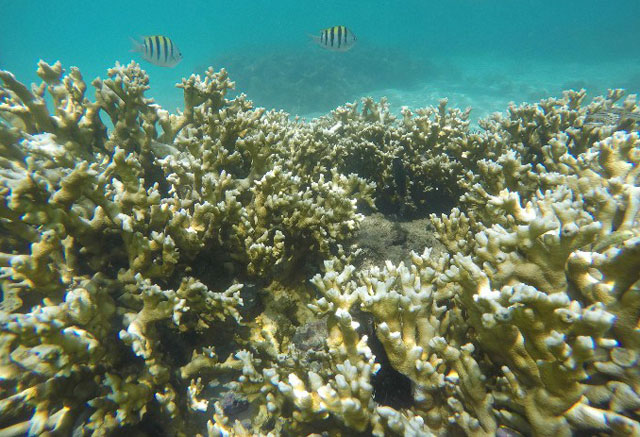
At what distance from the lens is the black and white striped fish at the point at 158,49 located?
552cm

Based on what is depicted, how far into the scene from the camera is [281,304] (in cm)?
268

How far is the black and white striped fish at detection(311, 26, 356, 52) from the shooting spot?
6434mm

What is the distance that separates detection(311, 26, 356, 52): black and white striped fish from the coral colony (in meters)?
4.41

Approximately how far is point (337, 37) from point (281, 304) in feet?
19.8

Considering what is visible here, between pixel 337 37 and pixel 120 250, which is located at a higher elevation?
pixel 337 37

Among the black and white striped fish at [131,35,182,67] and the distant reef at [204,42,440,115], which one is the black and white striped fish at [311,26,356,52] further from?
the distant reef at [204,42,440,115]

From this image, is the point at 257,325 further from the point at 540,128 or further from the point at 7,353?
the point at 540,128

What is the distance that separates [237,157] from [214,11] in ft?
528

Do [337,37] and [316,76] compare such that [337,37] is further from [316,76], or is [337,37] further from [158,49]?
[316,76]

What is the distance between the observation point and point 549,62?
42469 mm

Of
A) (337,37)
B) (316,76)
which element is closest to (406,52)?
(316,76)

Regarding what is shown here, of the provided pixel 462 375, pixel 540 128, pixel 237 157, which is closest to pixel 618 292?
pixel 462 375

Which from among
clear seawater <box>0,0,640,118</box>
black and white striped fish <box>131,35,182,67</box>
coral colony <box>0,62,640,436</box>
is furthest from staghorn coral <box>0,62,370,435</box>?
clear seawater <box>0,0,640,118</box>

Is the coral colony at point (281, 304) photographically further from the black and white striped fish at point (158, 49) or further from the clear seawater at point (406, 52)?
the clear seawater at point (406, 52)
